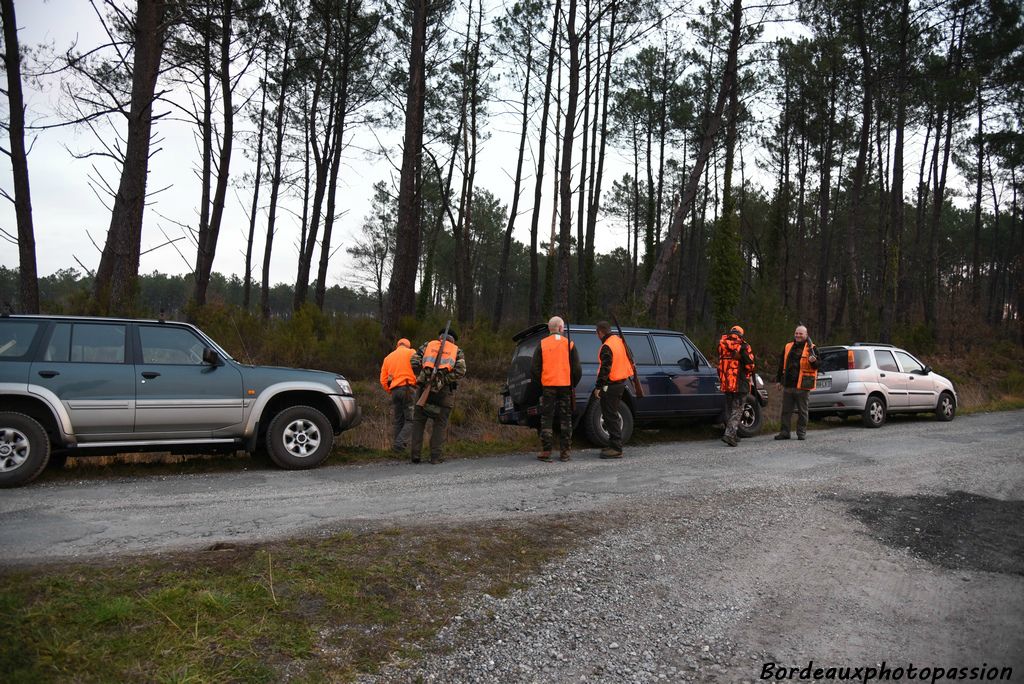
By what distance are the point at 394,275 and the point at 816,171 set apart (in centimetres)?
2811

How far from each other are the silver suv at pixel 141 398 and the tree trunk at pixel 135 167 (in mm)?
5822

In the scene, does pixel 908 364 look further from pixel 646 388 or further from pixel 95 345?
pixel 95 345

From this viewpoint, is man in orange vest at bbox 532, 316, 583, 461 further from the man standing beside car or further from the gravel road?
the man standing beside car

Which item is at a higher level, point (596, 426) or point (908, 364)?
point (908, 364)

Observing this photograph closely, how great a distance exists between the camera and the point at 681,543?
5570mm

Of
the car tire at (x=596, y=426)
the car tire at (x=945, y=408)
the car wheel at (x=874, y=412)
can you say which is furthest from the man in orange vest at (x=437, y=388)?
the car tire at (x=945, y=408)

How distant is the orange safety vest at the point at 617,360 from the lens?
988 cm

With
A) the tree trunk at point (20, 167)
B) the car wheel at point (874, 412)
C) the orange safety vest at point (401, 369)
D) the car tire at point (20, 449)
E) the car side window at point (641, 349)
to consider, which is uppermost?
the tree trunk at point (20, 167)

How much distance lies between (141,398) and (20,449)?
122 cm

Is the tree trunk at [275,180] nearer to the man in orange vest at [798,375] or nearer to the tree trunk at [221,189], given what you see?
the tree trunk at [221,189]

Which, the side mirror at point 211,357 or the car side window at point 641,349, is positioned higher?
the car side window at point 641,349

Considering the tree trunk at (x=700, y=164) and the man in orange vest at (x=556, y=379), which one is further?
the tree trunk at (x=700, y=164)

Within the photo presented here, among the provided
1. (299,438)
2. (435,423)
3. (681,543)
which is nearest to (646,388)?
(435,423)

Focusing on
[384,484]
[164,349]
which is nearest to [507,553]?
[384,484]
